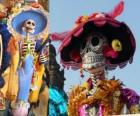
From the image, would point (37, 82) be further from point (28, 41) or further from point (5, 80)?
point (28, 41)

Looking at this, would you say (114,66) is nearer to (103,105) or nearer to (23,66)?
(103,105)

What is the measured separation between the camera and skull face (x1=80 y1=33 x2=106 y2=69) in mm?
Answer: 6934

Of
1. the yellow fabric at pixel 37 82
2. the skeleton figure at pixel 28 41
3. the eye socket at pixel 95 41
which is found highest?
the skeleton figure at pixel 28 41

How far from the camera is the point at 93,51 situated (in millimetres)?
6969

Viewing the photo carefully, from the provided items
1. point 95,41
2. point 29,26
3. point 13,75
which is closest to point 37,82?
point 13,75

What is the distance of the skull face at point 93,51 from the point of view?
6934 millimetres

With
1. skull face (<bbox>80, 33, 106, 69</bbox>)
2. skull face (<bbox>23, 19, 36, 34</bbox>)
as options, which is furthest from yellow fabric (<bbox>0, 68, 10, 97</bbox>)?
skull face (<bbox>80, 33, 106, 69</bbox>)

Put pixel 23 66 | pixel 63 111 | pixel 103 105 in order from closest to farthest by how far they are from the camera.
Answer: pixel 103 105 → pixel 63 111 → pixel 23 66

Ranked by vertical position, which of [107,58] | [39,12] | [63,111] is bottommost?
[63,111]

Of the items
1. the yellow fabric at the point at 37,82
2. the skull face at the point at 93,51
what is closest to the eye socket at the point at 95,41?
the skull face at the point at 93,51

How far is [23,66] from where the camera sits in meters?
8.73

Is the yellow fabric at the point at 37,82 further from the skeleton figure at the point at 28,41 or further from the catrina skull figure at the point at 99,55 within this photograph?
the catrina skull figure at the point at 99,55

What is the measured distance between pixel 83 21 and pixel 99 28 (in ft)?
0.64

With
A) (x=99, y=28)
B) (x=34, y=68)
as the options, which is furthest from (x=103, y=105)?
(x=34, y=68)
